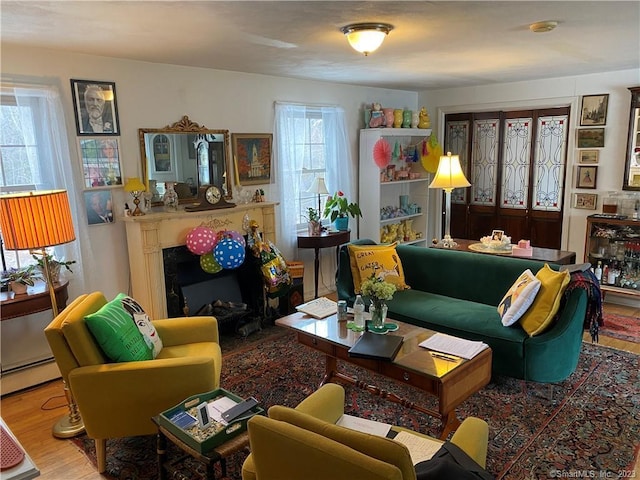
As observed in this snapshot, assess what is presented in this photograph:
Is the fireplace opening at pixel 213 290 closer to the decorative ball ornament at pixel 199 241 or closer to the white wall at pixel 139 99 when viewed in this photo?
the decorative ball ornament at pixel 199 241

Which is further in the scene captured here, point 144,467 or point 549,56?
point 549,56

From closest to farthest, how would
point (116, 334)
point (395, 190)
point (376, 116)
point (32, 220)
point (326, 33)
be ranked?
1. point (116, 334)
2. point (32, 220)
3. point (326, 33)
4. point (376, 116)
5. point (395, 190)

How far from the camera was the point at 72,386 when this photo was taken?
2.36 metres

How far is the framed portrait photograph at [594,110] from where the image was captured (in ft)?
16.2

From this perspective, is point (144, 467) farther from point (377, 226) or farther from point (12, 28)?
point (377, 226)

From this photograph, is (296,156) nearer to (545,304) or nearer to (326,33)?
(326,33)

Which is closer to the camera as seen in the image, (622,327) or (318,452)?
(318,452)

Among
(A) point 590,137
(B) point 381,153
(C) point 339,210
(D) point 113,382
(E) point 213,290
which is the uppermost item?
(A) point 590,137

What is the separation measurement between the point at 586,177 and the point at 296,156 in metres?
3.21

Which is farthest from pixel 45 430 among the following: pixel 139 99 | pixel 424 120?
pixel 424 120

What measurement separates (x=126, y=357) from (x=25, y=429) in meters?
1.09

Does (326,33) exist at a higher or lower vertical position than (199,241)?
higher

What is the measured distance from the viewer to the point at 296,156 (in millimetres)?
5105

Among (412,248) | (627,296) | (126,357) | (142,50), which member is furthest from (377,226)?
(126,357)
